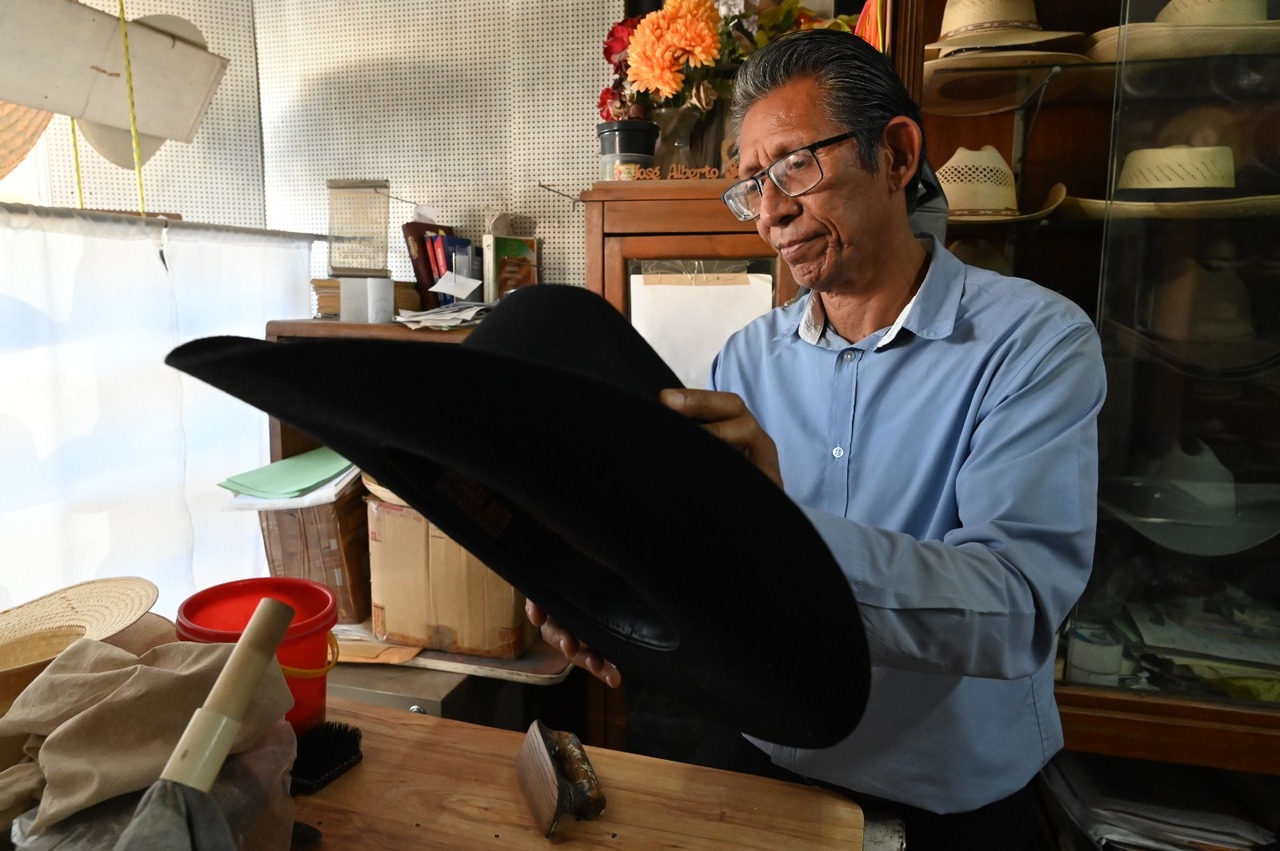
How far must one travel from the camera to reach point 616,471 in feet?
1.36

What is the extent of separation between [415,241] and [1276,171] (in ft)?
6.27

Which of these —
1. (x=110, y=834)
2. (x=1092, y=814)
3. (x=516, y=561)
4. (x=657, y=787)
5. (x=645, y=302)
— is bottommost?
(x=1092, y=814)

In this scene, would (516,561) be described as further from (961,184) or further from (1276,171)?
(1276,171)

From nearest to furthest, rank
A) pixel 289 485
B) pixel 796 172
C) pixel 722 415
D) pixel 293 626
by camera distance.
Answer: pixel 722 415 → pixel 293 626 → pixel 796 172 → pixel 289 485

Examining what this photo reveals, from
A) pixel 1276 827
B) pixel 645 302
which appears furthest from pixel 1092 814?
pixel 645 302

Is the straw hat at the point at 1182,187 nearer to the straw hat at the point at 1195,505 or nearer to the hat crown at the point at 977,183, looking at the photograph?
the hat crown at the point at 977,183

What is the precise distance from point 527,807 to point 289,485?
120cm

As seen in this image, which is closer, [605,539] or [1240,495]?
[605,539]

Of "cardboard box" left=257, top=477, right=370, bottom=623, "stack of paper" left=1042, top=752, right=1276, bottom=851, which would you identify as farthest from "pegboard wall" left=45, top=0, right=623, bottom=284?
"stack of paper" left=1042, top=752, right=1276, bottom=851

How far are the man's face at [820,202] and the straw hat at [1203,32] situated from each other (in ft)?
2.76

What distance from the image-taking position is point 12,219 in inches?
56.1

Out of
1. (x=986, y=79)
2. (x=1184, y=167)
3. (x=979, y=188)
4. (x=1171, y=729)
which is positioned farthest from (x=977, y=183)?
(x=1171, y=729)

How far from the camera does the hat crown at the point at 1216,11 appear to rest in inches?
55.2

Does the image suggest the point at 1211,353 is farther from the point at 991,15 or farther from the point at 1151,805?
the point at 1151,805
